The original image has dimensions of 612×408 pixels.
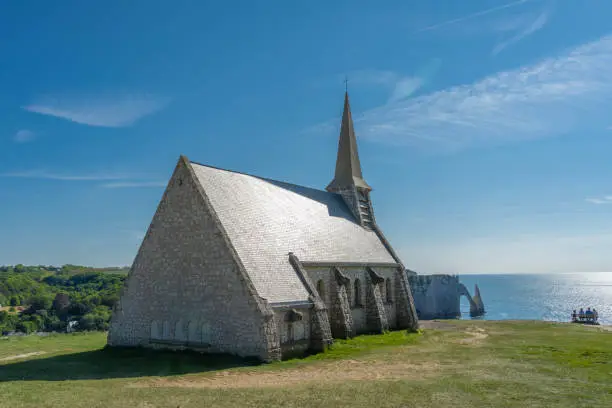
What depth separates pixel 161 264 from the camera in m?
27.3

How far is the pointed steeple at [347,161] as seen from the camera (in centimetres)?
4575

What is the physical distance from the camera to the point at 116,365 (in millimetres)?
23172

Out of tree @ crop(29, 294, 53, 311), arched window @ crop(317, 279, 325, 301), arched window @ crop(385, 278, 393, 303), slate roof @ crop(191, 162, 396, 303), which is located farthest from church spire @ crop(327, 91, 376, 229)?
tree @ crop(29, 294, 53, 311)

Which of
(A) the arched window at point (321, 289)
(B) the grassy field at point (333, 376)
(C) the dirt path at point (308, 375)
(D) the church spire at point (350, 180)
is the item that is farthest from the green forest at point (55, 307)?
(C) the dirt path at point (308, 375)

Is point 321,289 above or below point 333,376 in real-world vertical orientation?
above

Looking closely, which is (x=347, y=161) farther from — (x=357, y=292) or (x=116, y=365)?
(x=116, y=365)

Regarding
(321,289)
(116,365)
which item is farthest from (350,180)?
(116,365)

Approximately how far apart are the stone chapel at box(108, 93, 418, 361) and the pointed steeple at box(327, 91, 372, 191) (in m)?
10.7

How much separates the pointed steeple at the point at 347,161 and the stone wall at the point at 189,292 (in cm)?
2062

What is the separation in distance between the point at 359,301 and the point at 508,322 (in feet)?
67.7

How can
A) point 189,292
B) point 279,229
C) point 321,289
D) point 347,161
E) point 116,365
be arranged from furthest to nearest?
1. point 347,161
2. point 321,289
3. point 279,229
4. point 189,292
5. point 116,365

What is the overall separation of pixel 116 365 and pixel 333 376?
408 inches

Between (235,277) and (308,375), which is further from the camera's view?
(235,277)

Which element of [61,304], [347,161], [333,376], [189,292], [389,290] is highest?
[347,161]
